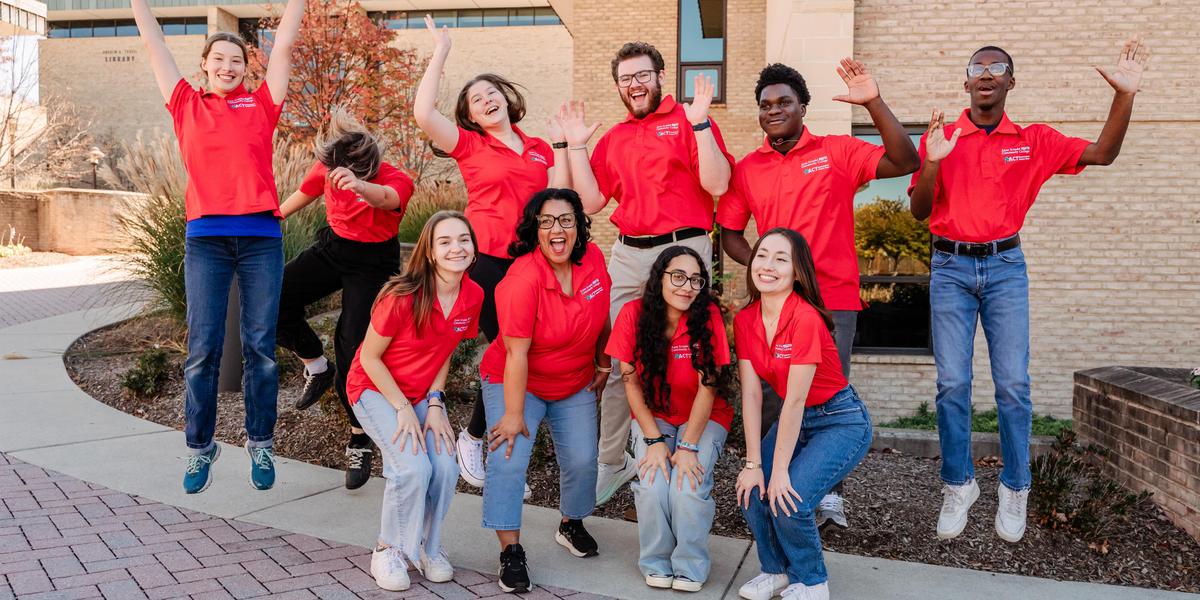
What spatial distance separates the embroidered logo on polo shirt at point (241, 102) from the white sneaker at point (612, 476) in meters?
2.45

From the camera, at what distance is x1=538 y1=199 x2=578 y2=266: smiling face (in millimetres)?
→ 3820

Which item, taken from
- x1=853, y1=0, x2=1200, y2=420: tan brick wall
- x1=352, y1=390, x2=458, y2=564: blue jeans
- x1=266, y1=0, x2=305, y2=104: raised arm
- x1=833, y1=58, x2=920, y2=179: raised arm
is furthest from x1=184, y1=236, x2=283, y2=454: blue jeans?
x1=853, y1=0, x2=1200, y2=420: tan brick wall

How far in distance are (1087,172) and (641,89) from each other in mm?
5335

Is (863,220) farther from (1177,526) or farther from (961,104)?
(1177,526)

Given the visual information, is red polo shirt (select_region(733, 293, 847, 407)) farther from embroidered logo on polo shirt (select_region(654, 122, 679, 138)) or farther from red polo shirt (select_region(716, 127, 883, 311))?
embroidered logo on polo shirt (select_region(654, 122, 679, 138))

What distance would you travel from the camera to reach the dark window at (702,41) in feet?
48.9

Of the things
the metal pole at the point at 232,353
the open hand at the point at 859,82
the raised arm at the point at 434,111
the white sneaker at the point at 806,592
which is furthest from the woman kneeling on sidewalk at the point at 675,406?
the metal pole at the point at 232,353

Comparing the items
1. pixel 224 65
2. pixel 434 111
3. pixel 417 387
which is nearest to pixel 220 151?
pixel 224 65

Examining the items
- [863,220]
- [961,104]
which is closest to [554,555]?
[863,220]

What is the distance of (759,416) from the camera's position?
12.0 feet

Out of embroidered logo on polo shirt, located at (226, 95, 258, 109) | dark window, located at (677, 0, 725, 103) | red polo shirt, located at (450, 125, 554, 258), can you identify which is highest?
dark window, located at (677, 0, 725, 103)

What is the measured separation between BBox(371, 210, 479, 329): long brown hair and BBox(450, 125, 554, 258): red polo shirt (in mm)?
571

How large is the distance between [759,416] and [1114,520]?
2.15 m

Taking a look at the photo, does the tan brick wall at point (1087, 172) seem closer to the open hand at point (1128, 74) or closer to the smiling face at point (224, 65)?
the open hand at point (1128, 74)
